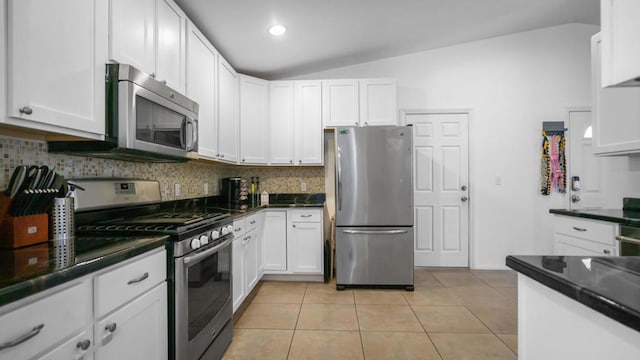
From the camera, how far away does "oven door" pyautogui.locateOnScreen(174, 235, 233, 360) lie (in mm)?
1480

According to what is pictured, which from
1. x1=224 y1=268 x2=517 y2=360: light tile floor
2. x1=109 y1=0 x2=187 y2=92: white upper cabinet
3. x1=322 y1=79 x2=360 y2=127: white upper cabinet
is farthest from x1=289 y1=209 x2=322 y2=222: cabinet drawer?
x1=109 y1=0 x2=187 y2=92: white upper cabinet

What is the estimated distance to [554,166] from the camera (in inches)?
147

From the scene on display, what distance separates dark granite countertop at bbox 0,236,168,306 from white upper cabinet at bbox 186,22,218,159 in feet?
4.13

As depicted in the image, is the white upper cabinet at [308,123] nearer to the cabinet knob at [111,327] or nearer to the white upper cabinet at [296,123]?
the white upper cabinet at [296,123]

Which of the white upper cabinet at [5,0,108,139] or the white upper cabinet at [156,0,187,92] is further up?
the white upper cabinet at [156,0,187,92]

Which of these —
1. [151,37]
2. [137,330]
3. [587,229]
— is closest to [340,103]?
[151,37]

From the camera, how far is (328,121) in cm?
359

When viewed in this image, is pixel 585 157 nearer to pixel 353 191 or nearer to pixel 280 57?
pixel 353 191

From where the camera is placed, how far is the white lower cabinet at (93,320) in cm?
75

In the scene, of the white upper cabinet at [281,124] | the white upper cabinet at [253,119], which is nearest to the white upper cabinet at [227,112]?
the white upper cabinet at [253,119]

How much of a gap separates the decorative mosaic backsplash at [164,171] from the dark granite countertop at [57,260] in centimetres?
45

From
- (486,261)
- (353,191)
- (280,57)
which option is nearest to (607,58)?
(353,191)

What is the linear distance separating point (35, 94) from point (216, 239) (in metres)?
1.14

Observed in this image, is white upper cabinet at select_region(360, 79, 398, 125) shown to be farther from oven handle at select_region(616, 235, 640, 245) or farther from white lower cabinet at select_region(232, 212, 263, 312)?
oven handle at select_region(616, 235, 640, 245)
